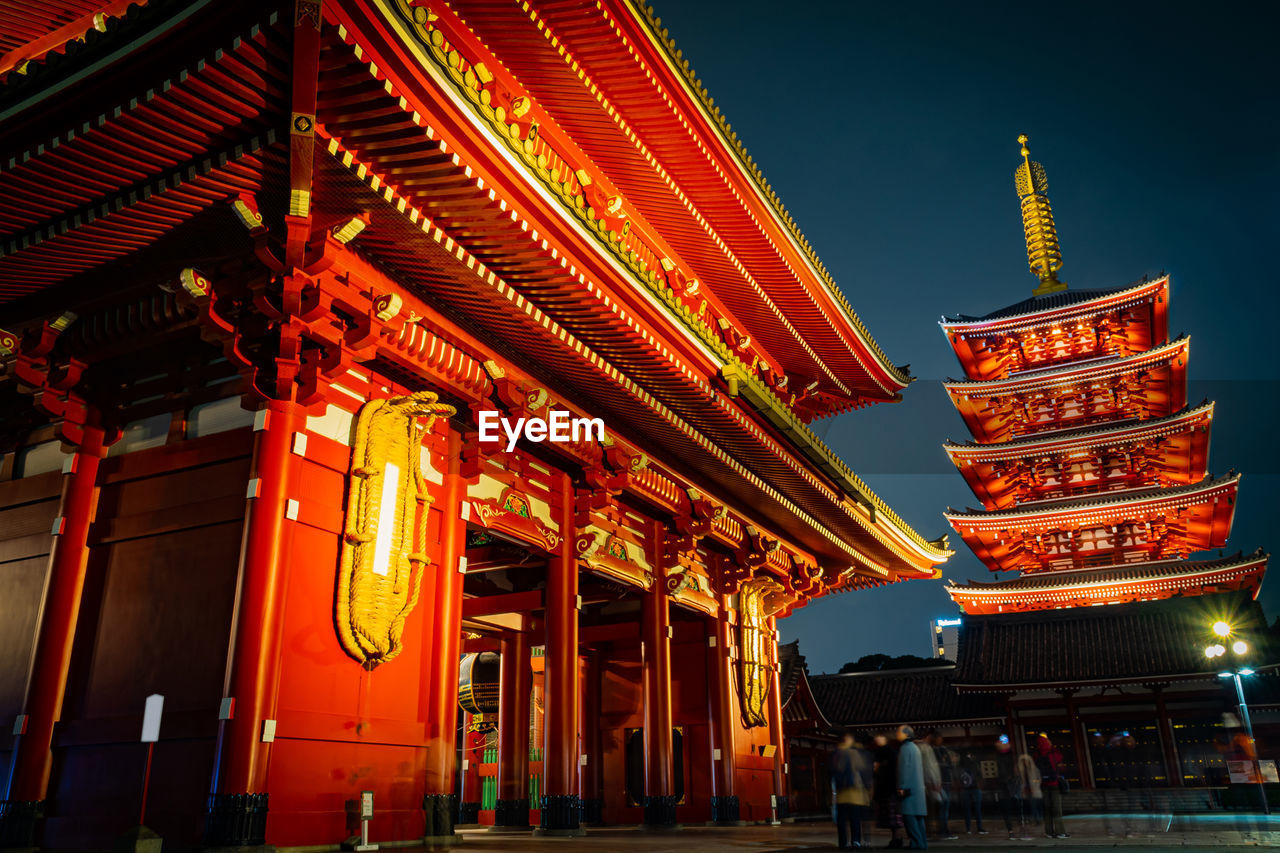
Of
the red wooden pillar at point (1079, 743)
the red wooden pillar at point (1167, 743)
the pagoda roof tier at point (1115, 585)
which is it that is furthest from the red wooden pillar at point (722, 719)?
the pagoda roof tier at point (1115, 585)

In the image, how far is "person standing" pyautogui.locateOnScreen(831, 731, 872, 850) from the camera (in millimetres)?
9719

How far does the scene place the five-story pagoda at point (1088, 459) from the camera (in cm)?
3116

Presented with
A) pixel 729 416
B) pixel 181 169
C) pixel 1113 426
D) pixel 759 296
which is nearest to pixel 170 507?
pixel 181 169

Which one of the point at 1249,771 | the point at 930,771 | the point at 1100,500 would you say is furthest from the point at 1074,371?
the point at 930,771

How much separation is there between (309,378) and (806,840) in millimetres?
8933

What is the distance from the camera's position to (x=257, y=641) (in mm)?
7766

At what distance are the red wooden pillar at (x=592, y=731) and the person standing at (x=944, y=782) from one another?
6.22 m

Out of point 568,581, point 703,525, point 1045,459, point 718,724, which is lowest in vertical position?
point 718,724

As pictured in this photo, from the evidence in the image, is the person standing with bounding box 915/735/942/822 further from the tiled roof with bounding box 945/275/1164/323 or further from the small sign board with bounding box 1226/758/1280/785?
the tiled roof with bounding box 945/275/1164/323

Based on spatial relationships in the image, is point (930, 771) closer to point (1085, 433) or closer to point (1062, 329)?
point (1085, 433)

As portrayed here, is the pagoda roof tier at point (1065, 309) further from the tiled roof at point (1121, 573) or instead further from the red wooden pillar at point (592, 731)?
the red wooden pillar at point (592, 731)

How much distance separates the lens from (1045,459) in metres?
34.4

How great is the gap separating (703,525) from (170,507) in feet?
28.5

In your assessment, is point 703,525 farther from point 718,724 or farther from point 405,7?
point 405,7
